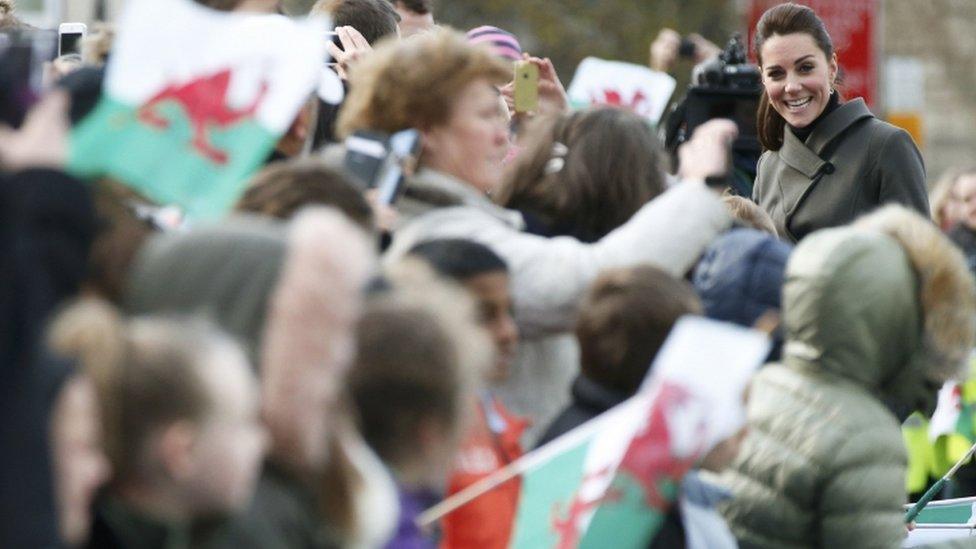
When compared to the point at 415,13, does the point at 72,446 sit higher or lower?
higher

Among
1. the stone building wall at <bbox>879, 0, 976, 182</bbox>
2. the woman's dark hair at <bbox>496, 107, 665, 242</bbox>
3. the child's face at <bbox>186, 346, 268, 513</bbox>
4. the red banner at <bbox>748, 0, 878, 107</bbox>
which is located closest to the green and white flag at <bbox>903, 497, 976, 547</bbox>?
the woman's dark hair at <bbox>496, 107, 665, 242</bbox>

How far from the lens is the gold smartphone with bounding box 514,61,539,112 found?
547 centimetres

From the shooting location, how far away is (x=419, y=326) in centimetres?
298

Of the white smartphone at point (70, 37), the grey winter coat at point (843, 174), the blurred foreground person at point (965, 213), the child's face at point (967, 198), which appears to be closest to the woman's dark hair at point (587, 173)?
the white smartphone at point (70, 37)

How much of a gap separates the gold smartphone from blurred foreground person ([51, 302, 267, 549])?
290cm

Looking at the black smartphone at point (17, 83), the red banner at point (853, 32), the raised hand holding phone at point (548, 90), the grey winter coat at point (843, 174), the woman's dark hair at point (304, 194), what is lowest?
the red banner at point (853, 32)

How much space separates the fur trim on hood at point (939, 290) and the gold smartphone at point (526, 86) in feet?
4.42

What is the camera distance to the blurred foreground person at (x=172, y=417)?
256 cm

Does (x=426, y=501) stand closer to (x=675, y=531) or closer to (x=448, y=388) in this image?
(x=448, y=388)

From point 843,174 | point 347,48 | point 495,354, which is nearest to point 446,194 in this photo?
point 495,354

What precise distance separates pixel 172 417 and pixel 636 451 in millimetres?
1018

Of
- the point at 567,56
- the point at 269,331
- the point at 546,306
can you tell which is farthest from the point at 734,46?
the point at 567,56

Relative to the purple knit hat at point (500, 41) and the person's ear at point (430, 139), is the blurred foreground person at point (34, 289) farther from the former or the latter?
the purple knit hat at point (500, 41)

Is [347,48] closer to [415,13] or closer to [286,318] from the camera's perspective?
[415,13]
